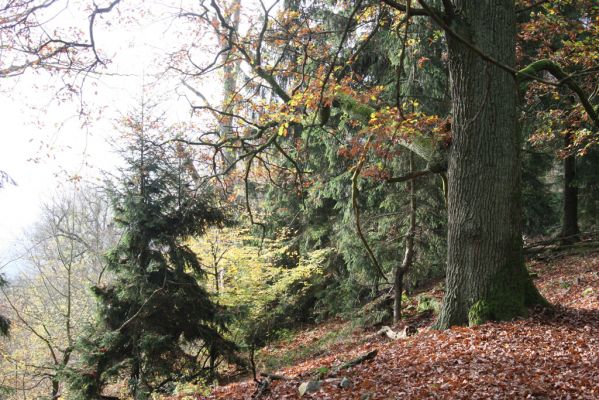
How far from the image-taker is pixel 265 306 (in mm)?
14641

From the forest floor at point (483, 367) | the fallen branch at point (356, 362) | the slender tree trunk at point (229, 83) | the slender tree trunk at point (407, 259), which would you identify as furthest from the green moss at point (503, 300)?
the slender tree trunk at point (229, 83)

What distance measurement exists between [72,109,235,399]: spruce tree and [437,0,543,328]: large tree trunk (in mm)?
5517

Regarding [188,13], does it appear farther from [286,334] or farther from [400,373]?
[286,334]

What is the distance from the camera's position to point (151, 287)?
9.82m

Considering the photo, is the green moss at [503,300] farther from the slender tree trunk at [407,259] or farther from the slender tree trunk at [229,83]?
the slender tree trunk at [229,83]

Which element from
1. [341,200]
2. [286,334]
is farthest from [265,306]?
[341,200]

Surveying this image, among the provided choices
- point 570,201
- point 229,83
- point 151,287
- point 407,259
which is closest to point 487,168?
point 407,259

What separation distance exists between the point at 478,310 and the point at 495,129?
239 cm

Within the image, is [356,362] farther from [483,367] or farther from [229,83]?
[229,83]

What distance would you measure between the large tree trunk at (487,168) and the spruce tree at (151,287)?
217 inches

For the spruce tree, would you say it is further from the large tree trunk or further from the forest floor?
the large tree trunk

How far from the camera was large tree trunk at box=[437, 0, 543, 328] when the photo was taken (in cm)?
595

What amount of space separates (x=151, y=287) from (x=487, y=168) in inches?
282

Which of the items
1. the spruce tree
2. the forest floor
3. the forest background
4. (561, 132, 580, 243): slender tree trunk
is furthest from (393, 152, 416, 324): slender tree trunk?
(561, 132, 580, 243): slender tree trunk
